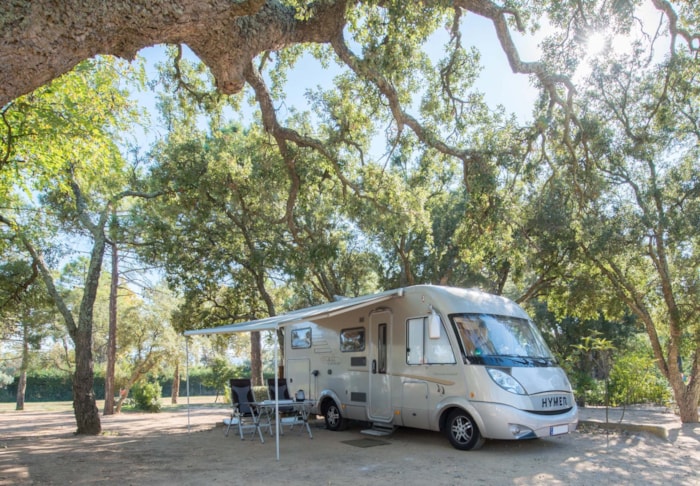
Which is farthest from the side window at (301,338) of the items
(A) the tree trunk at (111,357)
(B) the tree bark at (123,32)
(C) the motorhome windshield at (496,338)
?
(A) the tree trunk at (111,357)

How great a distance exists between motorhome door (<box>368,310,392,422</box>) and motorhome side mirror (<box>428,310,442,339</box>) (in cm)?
138

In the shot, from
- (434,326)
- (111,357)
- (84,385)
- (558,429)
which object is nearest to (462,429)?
(558,429)

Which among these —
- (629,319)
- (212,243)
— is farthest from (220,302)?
(629,319)

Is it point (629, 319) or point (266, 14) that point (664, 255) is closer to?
point (266, 14)

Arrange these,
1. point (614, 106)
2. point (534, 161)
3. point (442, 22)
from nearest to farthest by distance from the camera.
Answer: point (442, 22), point (534, 161), point (614, 106)

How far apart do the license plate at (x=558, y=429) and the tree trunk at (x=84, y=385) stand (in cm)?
896

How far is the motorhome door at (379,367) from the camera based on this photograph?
9.10 m

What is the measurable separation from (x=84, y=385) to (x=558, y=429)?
29.9 feet

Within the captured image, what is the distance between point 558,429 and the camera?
7.43m

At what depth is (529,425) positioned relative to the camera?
7137 millimetres

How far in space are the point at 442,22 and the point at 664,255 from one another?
749 centimetres

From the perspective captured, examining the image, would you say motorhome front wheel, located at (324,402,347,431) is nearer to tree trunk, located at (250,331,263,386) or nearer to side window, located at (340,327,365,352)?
side window, located at (340,327,365,352)

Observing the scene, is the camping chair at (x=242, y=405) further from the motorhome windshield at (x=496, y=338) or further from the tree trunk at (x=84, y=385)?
the motorhome windshield at (x=496, y=338)

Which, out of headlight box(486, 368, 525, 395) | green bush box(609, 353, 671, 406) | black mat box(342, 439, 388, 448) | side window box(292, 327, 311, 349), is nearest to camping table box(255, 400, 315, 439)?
black mat box(342, 439, 388, 448)
